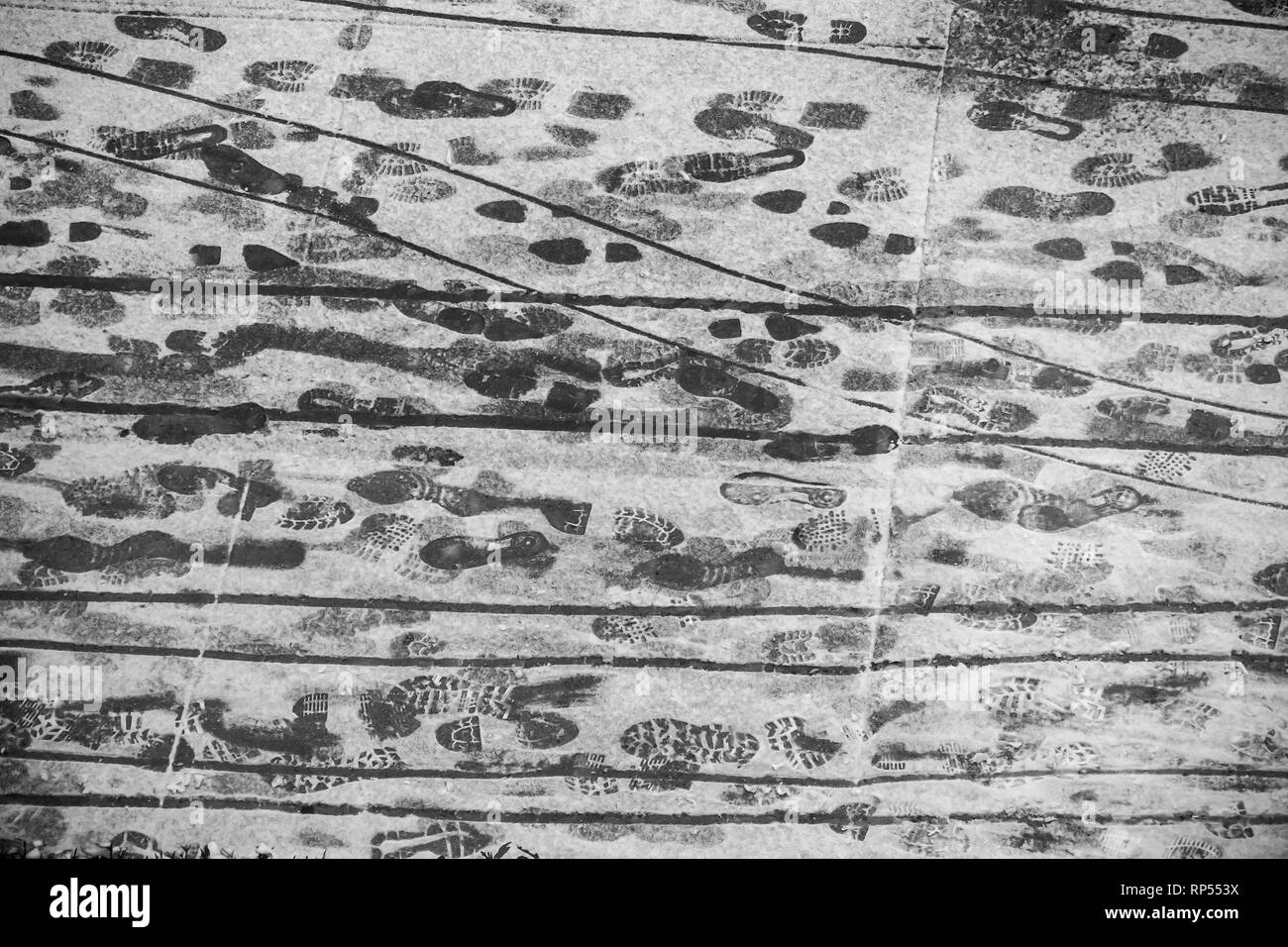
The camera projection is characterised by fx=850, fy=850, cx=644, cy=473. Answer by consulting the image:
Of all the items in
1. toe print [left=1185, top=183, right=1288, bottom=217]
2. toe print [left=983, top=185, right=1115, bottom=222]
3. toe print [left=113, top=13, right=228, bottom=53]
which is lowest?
toe print [left=983, top=185, right=1115, bottom=222]

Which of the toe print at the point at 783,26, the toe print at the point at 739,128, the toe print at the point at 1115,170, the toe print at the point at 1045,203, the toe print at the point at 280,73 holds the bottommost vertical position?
the toe print at the point at 1045,203

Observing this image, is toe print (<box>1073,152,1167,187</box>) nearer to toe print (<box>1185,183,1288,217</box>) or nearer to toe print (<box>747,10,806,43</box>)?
toe print (<box>1185,183,1288,217</box>)

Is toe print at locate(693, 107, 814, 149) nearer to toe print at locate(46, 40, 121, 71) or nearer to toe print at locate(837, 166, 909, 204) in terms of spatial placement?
toe print at locate(837, 166, 909, 204)

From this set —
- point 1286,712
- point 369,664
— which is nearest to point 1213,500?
point 1286,712

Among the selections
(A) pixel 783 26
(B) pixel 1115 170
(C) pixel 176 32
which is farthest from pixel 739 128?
(C) pixel 176 32

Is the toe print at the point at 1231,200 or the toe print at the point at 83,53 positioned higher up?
the toe print at the point at 83,53

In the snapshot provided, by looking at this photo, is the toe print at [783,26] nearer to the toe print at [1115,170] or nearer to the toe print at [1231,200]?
the toe print at [1115,170]

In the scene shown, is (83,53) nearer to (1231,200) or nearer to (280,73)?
(280,73)

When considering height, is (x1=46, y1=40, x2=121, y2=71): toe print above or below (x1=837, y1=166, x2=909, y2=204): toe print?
above

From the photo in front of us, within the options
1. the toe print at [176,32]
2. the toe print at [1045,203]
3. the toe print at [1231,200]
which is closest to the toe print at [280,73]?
the toe print at [176,32]

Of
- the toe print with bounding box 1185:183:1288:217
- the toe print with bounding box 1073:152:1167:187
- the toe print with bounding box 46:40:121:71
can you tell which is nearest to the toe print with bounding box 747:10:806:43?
the toe print with bounding box 1073:152:1167:187

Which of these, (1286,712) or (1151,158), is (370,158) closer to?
(1151,158)
